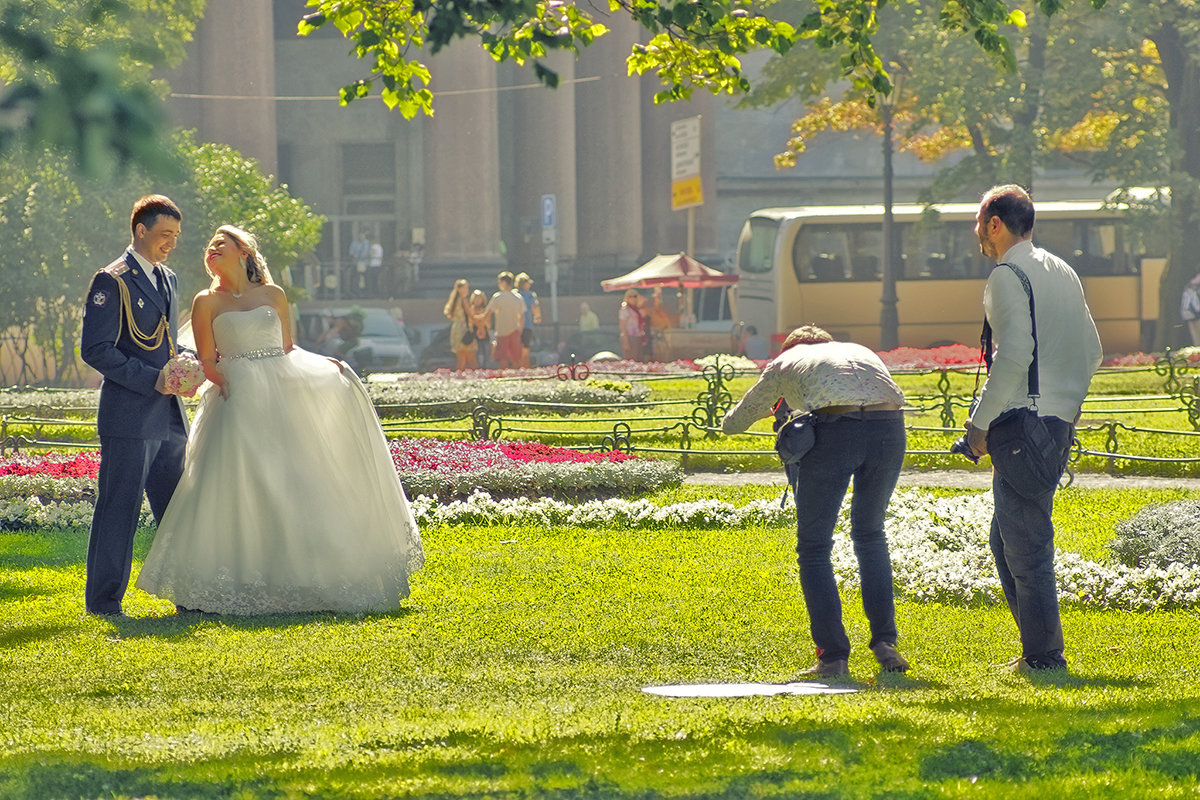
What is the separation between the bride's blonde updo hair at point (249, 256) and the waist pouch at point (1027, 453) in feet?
11.5

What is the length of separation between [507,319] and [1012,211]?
23307 mm

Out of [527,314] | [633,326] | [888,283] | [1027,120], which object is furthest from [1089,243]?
[527,314]

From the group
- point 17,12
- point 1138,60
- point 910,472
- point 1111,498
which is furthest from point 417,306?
point 17,12

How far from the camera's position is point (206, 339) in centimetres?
789

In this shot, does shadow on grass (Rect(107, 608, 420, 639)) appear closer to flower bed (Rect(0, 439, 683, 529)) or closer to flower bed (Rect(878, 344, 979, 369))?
flower bed (Rect(0, 439, 683, 529))

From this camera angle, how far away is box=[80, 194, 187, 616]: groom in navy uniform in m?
7.71

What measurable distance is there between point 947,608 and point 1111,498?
4.69 metres

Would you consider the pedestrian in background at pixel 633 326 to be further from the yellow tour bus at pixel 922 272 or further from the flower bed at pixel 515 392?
the flower bed at pixel 515 392

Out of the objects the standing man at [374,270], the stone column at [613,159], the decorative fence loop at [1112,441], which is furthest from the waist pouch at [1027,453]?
the stone column at [613,159]

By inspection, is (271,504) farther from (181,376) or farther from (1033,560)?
(1033,560)

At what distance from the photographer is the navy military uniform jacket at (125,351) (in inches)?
303

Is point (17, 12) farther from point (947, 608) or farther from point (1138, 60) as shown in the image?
point (1138, 60)

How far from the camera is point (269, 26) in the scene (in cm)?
4609

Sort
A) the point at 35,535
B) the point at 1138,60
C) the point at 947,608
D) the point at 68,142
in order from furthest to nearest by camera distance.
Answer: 1. the point at 1138,60
2. the point at 35,535
3. the point at 947,608
4. the point at 68,142
